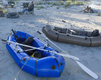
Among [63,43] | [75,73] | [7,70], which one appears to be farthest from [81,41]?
[7,70]

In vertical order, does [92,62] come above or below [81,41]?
below

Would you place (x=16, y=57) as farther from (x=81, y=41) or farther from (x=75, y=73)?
(x=81, y=41)

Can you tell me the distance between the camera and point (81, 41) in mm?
4949

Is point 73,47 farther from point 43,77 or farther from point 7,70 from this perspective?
point 7,70

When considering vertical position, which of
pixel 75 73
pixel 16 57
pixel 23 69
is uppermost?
pixel 16 57

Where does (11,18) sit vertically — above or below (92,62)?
above

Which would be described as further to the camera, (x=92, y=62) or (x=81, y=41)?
(x=81, y=41)

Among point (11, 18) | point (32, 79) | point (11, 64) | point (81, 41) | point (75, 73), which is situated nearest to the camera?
point (32, 79)

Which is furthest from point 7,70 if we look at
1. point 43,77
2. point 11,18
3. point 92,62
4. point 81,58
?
point 11,18

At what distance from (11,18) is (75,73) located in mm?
8212

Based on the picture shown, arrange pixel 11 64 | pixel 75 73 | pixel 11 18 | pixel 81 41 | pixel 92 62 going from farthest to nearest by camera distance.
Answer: pixel 11 18, pixel 81 41, pixel 92 62, pixel 11 64, pixel 75 73

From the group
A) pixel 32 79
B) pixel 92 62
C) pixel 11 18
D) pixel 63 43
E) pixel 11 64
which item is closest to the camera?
pixel 32 79

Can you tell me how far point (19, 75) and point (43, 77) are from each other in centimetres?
78

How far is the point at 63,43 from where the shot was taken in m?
5.38
